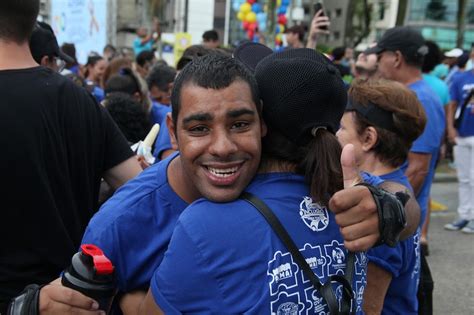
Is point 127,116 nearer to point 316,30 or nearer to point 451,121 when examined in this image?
point 316,30

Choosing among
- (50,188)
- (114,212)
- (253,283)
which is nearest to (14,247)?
(50,188)

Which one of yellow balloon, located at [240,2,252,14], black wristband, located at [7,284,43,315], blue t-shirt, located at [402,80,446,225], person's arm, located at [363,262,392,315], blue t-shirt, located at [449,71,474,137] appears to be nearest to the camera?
black wristband, located at [7,284,43,315]

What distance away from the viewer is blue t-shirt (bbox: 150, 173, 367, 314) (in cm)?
127

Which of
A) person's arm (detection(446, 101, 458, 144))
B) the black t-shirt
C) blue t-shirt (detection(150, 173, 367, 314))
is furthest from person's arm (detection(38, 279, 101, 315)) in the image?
person's arm (detection(446, 101, 458, 144))

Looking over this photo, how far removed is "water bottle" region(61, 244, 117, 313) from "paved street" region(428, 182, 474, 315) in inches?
147

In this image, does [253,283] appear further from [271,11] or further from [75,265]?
[271,11]

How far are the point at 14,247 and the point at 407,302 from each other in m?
1.50

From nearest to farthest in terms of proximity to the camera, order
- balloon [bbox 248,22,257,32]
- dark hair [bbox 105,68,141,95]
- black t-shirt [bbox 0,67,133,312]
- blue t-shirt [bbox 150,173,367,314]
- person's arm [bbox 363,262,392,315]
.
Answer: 1. blue t-shirt [bbox 150,173,367,314]
2. person's arm [bbox 363,262,392,315]
3. black t-shirt [bbox 0,67,133,312]
4. dark hair [bbox 105,68,141,95]
5. balloon [bbox 248,22,257,32]

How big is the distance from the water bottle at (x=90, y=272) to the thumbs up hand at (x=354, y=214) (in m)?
0.61

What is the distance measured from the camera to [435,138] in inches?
161

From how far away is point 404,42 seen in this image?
4.43 m

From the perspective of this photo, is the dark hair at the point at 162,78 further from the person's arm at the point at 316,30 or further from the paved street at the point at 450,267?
the paved street at the point at 450,267

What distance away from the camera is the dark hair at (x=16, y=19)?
2025 mm

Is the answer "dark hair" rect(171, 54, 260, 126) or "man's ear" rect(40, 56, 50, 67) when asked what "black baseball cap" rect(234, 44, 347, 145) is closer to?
"dark hair" rect(171, 54, 260, 126)
